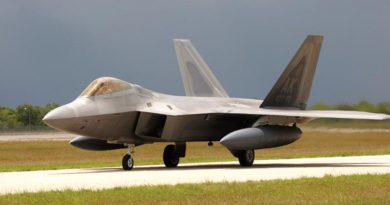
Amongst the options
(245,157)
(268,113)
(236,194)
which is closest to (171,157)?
(245,157)

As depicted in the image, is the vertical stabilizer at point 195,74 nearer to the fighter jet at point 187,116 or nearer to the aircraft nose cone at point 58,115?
the fighter jet at point 187,116

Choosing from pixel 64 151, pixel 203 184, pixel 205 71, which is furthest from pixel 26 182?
pixel 64 151

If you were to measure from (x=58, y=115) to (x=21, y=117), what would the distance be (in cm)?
11030

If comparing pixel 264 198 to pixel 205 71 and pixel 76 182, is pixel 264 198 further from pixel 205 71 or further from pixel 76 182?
pixel 205 71


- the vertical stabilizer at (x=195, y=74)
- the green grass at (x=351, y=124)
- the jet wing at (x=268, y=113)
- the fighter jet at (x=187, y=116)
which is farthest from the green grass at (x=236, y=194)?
the green grass at (x=351, y=124)

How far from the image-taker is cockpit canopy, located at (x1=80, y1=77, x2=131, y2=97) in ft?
68.1

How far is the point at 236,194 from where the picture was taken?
1303cm

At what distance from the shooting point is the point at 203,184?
14625 mm

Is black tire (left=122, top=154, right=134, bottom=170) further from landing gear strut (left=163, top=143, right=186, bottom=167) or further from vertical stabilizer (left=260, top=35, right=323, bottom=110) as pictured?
vertical stabilizer (left=260, top=35, right=323, bottom=110)

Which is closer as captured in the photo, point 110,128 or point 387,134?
point 110,128

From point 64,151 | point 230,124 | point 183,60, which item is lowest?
point 64,151

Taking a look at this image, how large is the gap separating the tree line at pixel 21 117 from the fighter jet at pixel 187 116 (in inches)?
3798

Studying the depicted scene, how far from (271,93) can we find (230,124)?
5.27 feet

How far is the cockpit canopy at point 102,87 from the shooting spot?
2075cm
